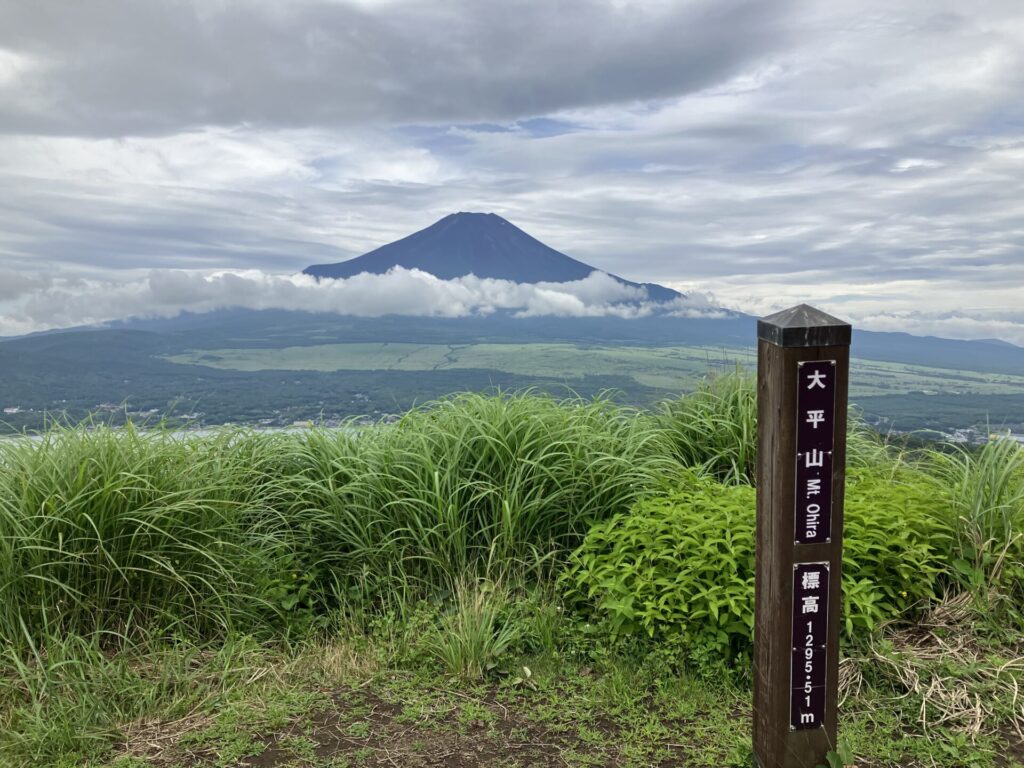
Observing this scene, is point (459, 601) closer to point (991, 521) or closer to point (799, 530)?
point (799, 530)

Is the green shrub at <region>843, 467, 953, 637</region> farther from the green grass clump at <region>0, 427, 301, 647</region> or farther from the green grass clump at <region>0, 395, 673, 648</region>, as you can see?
the green grass clump at <region>0, 427, 301, 647</region>

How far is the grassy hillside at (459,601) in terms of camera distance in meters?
3.67

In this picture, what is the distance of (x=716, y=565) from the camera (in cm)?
427

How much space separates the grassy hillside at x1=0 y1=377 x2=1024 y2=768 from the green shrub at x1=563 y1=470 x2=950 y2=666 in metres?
0.02

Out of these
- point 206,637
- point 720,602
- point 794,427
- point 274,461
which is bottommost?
point 206,637

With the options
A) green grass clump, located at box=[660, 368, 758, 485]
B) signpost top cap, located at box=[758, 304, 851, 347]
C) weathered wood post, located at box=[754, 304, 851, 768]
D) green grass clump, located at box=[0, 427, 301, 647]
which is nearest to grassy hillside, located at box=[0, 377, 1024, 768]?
green grass clump, located at box=[0, 427, 301, 647]

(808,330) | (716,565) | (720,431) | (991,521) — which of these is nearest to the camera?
(808,330)

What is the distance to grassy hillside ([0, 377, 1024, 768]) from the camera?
367 centimetres

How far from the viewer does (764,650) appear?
3104mm

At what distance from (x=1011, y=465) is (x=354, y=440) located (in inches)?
189

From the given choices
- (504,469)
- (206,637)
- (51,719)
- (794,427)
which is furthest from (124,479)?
(794,427)

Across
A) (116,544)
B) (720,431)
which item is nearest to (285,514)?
(116,544)

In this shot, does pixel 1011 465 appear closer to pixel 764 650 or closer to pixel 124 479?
pixel 764 650

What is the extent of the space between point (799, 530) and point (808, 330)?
780 mm
